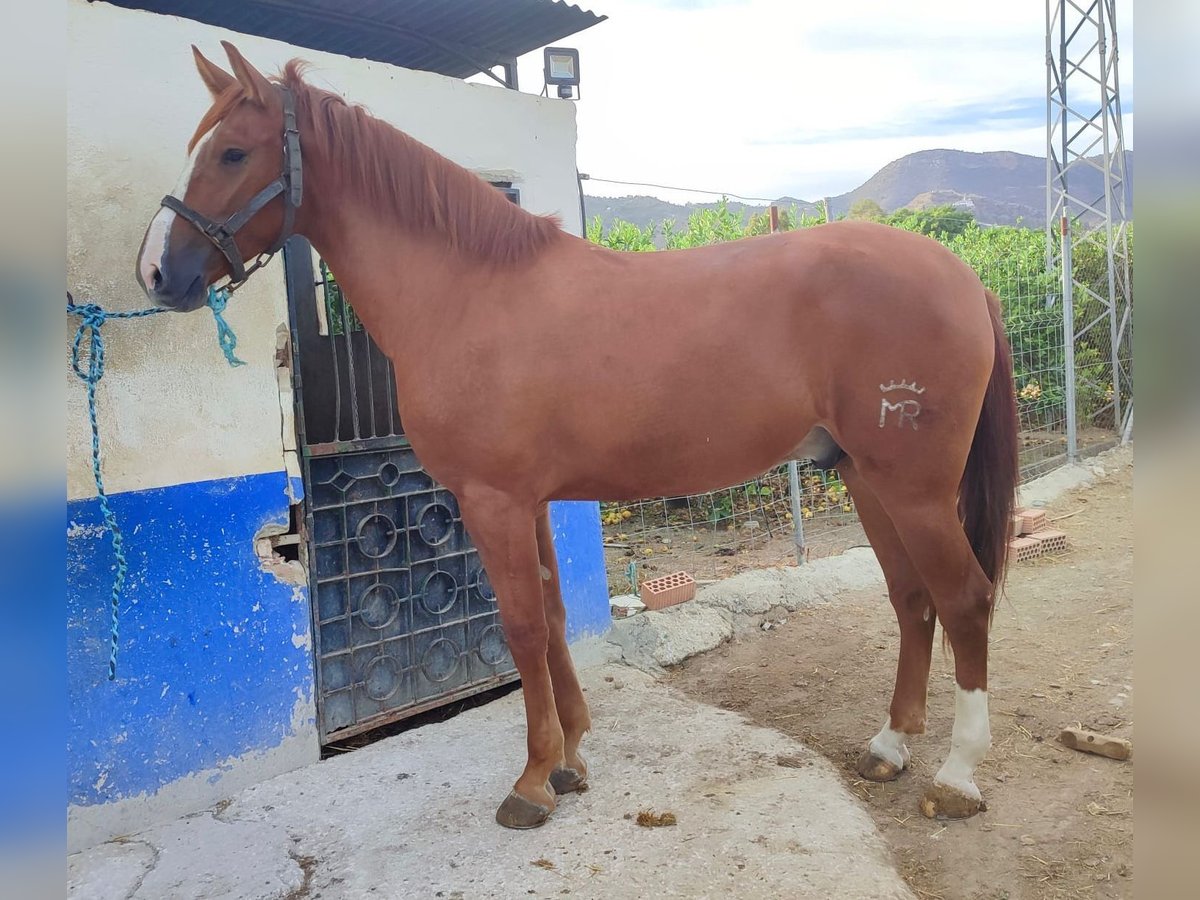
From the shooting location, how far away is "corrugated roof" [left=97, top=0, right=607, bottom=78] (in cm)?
416

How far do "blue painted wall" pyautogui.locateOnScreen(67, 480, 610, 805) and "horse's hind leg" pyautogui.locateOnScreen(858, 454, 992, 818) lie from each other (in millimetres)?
2407

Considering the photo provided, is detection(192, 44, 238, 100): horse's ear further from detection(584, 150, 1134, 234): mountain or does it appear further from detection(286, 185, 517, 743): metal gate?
detection(584, 150, 1134, 234): mountain

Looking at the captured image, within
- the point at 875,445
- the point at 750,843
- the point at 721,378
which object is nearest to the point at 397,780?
the point at 750,843

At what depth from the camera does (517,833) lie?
104 inches

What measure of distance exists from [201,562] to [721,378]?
2.11 metres

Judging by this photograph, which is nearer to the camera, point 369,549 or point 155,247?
point 155,247

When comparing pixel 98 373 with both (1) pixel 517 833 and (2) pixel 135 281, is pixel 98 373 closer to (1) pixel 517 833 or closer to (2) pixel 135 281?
(2) pixel 135 281

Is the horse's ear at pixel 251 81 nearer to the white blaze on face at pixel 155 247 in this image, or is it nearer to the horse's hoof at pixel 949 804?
the white blaze on face at pixel 155 247

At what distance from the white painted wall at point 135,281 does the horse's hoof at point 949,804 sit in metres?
2.84

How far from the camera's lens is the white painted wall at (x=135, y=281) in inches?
104

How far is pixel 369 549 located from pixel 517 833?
4.79ft

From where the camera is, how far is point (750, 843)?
246cm

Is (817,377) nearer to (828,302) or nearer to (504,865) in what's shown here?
(828,302)

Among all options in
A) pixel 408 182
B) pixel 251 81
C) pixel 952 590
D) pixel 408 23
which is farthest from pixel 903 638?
pixel 408 23
